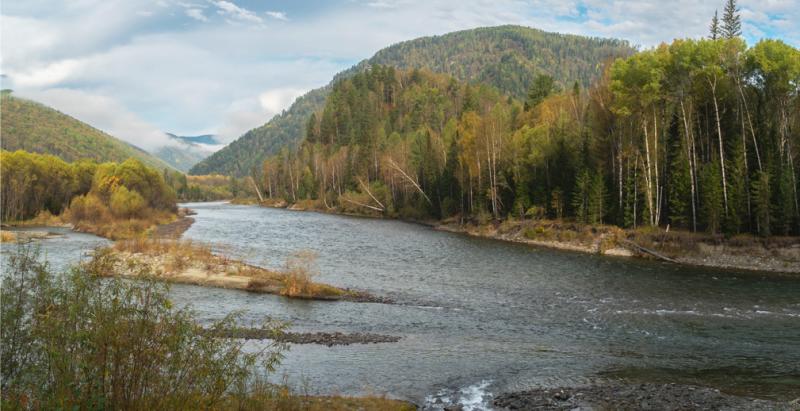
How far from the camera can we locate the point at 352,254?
55094 mm

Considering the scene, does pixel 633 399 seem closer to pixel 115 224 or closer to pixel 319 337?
pixel 319 337

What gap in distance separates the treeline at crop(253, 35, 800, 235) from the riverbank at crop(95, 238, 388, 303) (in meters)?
37.2

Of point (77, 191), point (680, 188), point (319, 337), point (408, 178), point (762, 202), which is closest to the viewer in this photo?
point (319, 337)

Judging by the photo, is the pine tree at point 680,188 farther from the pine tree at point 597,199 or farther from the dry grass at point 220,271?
the dry grass at point 220,271

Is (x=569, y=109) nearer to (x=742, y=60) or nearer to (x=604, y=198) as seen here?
(x=604, y=198)

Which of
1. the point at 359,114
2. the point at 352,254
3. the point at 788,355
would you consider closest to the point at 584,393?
the point at 788,355

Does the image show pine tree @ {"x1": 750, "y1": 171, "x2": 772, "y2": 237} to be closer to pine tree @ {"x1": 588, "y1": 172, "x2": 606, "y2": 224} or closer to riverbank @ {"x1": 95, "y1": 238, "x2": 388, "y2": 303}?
pine tree @ {"x1": 588, "y1": 172, "x2": 606, "y2": 224}

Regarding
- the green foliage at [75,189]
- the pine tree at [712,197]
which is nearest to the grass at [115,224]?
the green foliage at [75,189]

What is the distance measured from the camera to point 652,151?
5703 cm

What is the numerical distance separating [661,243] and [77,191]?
98.8 meters

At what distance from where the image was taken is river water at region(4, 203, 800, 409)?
20.7 meters

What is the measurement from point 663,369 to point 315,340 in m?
15.4

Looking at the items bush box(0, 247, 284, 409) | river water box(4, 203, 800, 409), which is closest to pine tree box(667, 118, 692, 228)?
river water box(4, 203, 800, 409)

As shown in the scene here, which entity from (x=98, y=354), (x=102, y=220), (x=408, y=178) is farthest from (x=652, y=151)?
(x=102, y=220)
